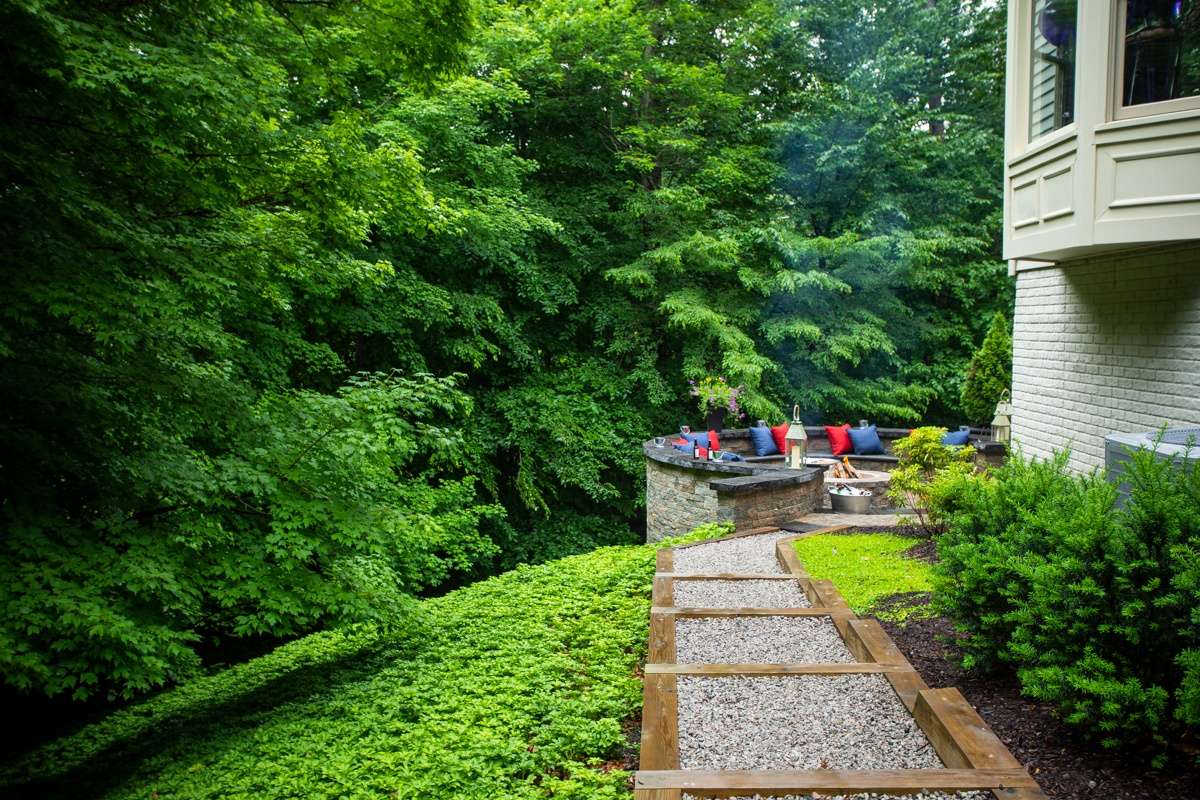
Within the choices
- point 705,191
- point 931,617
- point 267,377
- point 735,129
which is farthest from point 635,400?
point 931,617

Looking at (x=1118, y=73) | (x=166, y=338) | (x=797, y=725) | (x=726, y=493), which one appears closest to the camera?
(x=797, y=725)

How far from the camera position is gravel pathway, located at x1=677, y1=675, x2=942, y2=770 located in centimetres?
361

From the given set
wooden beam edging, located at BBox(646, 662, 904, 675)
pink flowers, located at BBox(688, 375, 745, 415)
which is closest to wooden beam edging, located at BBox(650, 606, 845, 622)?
wooden beam edging, located at BBox(646, 662, 904, 675)

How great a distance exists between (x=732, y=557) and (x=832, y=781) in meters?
4.65

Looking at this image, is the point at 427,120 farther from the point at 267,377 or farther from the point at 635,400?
the point at 635,400

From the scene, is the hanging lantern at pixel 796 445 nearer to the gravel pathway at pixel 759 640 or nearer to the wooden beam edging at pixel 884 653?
the gravel pathway at pixel 759 640

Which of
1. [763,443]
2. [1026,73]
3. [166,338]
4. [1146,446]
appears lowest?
[763,443]

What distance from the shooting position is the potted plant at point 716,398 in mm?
13256

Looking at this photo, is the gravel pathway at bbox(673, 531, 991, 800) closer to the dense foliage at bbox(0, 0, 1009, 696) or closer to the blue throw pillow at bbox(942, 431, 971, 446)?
the dense foliage at bbox(0, 0, 1009, 696)

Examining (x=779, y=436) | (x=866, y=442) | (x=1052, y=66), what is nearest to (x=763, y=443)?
(x=779, y=436)

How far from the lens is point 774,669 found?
4.58 metres

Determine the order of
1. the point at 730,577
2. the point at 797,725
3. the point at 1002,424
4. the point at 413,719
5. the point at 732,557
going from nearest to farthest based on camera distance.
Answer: the point at 797,725
the point at 413,719
the point at 730,577
the point at 732,557
the point at 1002,424

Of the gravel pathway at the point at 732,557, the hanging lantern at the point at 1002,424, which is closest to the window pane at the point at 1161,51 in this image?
the gravel pathway at the point at 732,557

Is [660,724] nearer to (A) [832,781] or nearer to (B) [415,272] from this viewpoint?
(A) [832,781]
